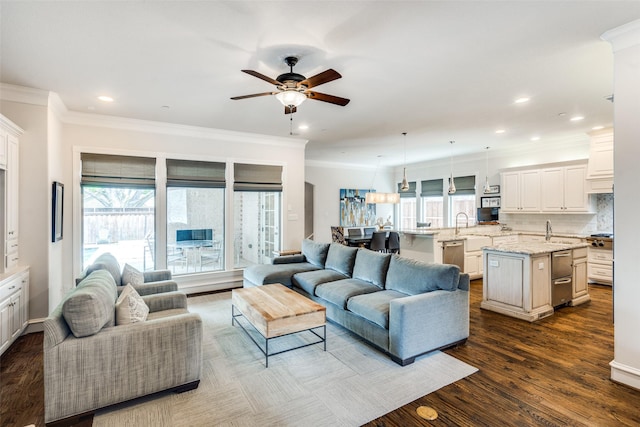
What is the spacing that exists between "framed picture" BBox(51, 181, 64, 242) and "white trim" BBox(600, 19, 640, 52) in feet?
19.4

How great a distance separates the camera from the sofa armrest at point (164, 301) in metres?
3.19

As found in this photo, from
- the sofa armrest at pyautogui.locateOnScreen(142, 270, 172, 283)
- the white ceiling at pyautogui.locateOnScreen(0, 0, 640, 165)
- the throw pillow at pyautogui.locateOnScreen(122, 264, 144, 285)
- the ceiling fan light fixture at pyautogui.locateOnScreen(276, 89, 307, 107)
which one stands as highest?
the white ceiling at pyautogui.locateOnScreen(0, 0, 640, 165)

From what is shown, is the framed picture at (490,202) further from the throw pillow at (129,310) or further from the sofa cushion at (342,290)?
the throw pillow at (129,310)

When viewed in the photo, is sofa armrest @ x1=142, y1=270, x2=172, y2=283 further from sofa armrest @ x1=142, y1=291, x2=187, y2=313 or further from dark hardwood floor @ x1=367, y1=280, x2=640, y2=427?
dark hardwood floor @ x1=367, y1=280, x2=640, y2=427

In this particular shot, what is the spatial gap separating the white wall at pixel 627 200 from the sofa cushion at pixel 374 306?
1.82 m

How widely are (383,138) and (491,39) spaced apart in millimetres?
3901

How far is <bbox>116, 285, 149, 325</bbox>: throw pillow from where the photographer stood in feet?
8.10

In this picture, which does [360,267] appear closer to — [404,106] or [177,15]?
[404,106]

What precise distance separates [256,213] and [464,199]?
18.9ft

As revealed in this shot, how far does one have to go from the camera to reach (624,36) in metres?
2.45

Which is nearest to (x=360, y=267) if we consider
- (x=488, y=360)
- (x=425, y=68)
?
A: (x=488, y=360)

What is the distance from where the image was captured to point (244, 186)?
585cm

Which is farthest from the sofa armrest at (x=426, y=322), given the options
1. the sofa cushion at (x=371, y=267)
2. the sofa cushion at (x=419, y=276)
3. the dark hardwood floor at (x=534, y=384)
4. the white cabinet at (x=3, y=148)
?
the white cabinet at (x=3, y=148)

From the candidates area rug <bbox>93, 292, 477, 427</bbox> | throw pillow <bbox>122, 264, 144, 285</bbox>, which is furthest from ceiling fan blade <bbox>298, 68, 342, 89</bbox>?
throw pillow <bbox>122, 264, 144, 285</bbox>
